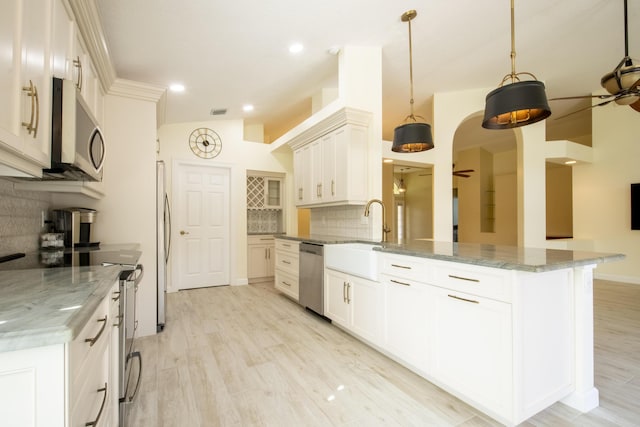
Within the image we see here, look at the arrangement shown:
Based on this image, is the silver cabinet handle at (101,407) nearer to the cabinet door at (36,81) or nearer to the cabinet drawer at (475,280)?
the cabinet door at (36,81)

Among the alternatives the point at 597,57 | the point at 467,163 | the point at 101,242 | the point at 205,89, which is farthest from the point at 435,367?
the point at 467,163

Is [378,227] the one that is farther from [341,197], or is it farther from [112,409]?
[112,409]

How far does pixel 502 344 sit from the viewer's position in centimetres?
157

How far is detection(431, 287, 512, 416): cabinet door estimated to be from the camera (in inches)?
61.7

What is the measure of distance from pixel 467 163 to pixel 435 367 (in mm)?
7430

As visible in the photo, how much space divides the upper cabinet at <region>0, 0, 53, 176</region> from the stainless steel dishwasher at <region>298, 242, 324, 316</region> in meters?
2.50

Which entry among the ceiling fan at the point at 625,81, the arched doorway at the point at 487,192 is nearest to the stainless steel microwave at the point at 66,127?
the ceiling fan at the point at 625,81

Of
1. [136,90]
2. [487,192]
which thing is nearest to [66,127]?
[136,90]

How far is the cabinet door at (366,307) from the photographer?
8.03ft

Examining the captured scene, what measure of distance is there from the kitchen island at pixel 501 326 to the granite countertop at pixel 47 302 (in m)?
1.78

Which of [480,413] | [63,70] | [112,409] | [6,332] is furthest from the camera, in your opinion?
[480,413]

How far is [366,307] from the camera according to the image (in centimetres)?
260

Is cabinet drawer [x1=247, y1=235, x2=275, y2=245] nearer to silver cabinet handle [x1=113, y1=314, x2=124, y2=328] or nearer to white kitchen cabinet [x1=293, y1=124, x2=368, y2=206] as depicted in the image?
white kitchen cabinet [x1=293, y1=124, x2=368, y2=206]

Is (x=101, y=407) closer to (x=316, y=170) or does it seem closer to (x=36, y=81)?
(x=36, y=81)
